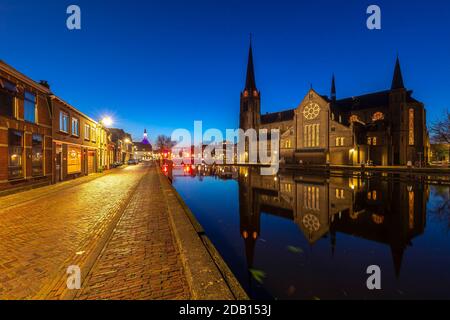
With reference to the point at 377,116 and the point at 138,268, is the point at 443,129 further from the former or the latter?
the point at 138,268

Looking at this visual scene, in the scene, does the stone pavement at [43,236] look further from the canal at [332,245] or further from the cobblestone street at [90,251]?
the canal at [332,245]

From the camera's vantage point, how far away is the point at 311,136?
5234 cm

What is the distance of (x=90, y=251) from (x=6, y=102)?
512 inches

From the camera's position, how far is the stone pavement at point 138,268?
3637 millimetres

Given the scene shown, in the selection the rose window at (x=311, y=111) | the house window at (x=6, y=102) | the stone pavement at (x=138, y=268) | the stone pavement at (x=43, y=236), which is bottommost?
the stone pavement at (x=138, y=268)

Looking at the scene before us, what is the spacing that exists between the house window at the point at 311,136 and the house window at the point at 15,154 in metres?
50.0

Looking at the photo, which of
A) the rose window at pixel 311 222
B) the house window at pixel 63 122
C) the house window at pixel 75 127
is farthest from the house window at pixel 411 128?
the house window at pixel 63 122

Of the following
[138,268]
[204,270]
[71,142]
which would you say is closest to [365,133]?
[71,142]

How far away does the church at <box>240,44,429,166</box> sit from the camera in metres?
46.9

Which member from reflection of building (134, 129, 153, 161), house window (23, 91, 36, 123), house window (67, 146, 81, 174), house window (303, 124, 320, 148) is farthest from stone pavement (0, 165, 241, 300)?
reflection of building (134, 129, 153, 161)

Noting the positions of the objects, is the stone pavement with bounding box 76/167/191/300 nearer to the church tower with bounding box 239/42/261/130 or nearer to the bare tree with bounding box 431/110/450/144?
the bare tree with bounding box 431/110/450/144
